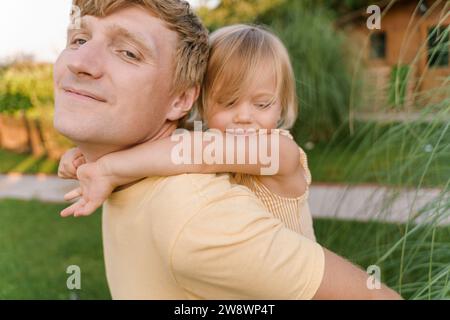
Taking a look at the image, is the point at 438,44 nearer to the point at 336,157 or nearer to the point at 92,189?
the point at 92,189

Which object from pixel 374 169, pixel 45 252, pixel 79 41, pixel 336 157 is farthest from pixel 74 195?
pixel 336 157

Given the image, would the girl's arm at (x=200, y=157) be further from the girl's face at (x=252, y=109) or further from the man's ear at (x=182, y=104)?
the girl's face at (x=252, y=109)

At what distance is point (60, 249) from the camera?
5.29 meters

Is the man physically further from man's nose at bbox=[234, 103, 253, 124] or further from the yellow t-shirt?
man's nose at bbox=[234, 103, 253, 124]

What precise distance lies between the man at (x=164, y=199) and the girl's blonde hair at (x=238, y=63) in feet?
0.69

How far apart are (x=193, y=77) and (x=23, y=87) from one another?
29.1 feet

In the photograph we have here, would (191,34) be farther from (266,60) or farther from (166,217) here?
(166,217)

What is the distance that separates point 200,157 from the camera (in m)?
1.56

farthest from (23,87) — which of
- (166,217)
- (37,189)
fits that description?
(166,217)

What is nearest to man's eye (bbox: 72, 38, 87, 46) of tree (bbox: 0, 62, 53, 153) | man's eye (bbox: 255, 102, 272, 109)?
man's eye (bbox: 255, 102, 272, 109)

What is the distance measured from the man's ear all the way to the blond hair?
25 millimetres

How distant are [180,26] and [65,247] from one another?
161 inches

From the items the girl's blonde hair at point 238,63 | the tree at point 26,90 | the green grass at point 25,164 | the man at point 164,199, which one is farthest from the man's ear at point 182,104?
the tree at point 26,90

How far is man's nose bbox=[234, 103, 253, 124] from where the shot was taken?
212 cm
